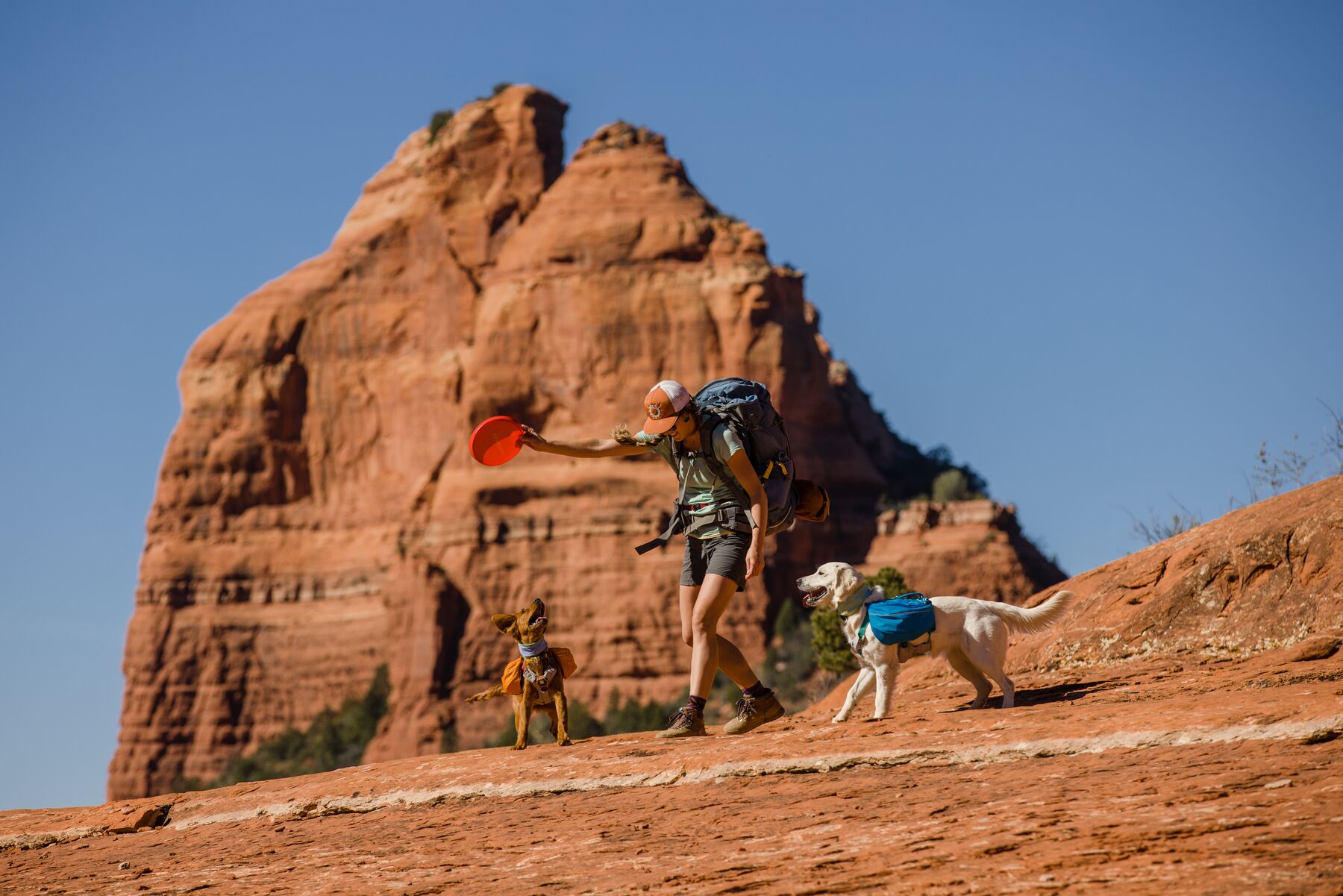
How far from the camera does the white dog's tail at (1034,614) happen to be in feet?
32.9

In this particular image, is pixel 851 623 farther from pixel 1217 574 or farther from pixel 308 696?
pixel 308 696

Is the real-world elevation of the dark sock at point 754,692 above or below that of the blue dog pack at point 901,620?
below

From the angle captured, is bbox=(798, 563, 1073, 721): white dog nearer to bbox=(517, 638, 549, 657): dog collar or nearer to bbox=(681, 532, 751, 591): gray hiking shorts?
bbox=(681, 532, 751, 591): gray hiking shorts

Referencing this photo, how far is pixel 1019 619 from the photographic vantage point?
33.0ft

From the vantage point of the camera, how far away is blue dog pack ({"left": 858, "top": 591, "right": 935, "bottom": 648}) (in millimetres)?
9430

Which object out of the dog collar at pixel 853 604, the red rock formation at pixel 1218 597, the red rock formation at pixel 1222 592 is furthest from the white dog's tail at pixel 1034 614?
the red rock formation at pixel 1222 592

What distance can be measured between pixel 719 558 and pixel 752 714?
106cm

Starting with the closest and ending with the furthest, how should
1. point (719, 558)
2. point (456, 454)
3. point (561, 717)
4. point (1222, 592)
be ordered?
point (719, 558) < point (561, 717) < point (1222, 592) < point (456, 454)

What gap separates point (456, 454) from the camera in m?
66.7

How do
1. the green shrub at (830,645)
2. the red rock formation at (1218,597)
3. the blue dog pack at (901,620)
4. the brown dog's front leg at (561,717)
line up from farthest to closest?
the green shrub at (830,645)
the brown dog's front leg at (561,717)
the red rock formation at (1218,597)
the blue dog pack at (901,620)

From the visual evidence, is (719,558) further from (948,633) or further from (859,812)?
(859,812)

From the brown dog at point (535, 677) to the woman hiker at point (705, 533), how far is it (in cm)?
103

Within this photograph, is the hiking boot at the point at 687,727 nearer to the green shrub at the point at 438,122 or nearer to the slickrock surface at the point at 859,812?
the slickrock surface at the point at 859,812

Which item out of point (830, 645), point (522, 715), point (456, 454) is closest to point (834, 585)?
point (522, 715)
